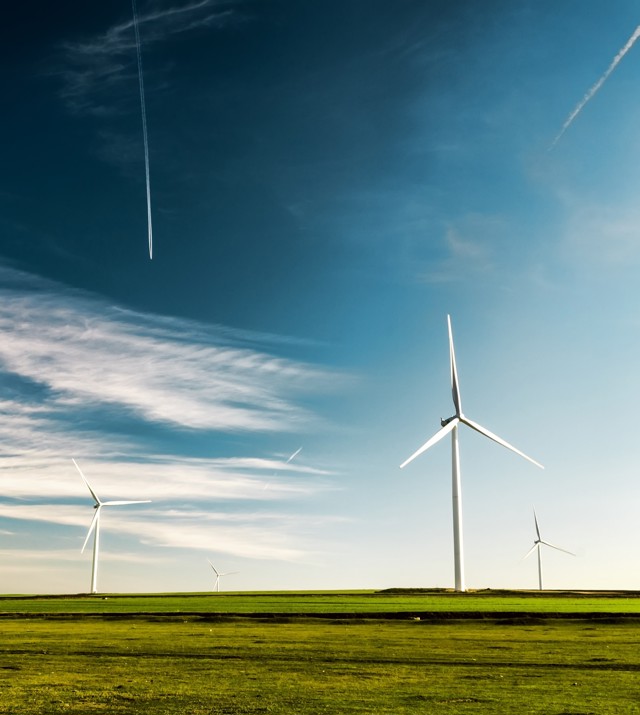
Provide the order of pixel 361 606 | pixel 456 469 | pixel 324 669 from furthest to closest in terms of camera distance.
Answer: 1. pixel 456 469
2. pixel 361 606
3. pixel 324 669

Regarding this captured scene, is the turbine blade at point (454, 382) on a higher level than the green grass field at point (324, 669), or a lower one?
higher

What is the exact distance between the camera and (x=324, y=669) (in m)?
25.4

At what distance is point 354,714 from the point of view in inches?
657

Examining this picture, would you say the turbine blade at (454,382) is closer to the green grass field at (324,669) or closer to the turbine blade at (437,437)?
the turbine blade at (437,437)

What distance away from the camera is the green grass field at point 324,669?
18.2 m

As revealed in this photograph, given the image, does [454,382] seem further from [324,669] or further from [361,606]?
[324,669]

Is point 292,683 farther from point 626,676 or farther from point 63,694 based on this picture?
point 626,676

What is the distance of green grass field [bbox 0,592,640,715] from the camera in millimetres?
18203

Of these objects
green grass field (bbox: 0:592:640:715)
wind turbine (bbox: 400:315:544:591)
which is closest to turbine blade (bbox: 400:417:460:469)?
wind turbine (bbox: 400:315:544:591)

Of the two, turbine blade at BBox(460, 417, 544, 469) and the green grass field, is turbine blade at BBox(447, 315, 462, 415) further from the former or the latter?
the green grass field

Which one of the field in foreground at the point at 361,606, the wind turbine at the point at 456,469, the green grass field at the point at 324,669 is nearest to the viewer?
the green grass field at the point at 324,669

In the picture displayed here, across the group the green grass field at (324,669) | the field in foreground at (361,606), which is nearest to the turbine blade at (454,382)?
the field in foreground at (361,606)

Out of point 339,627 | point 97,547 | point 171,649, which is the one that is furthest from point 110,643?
point 97,547

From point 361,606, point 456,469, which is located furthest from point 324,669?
point 456,469
